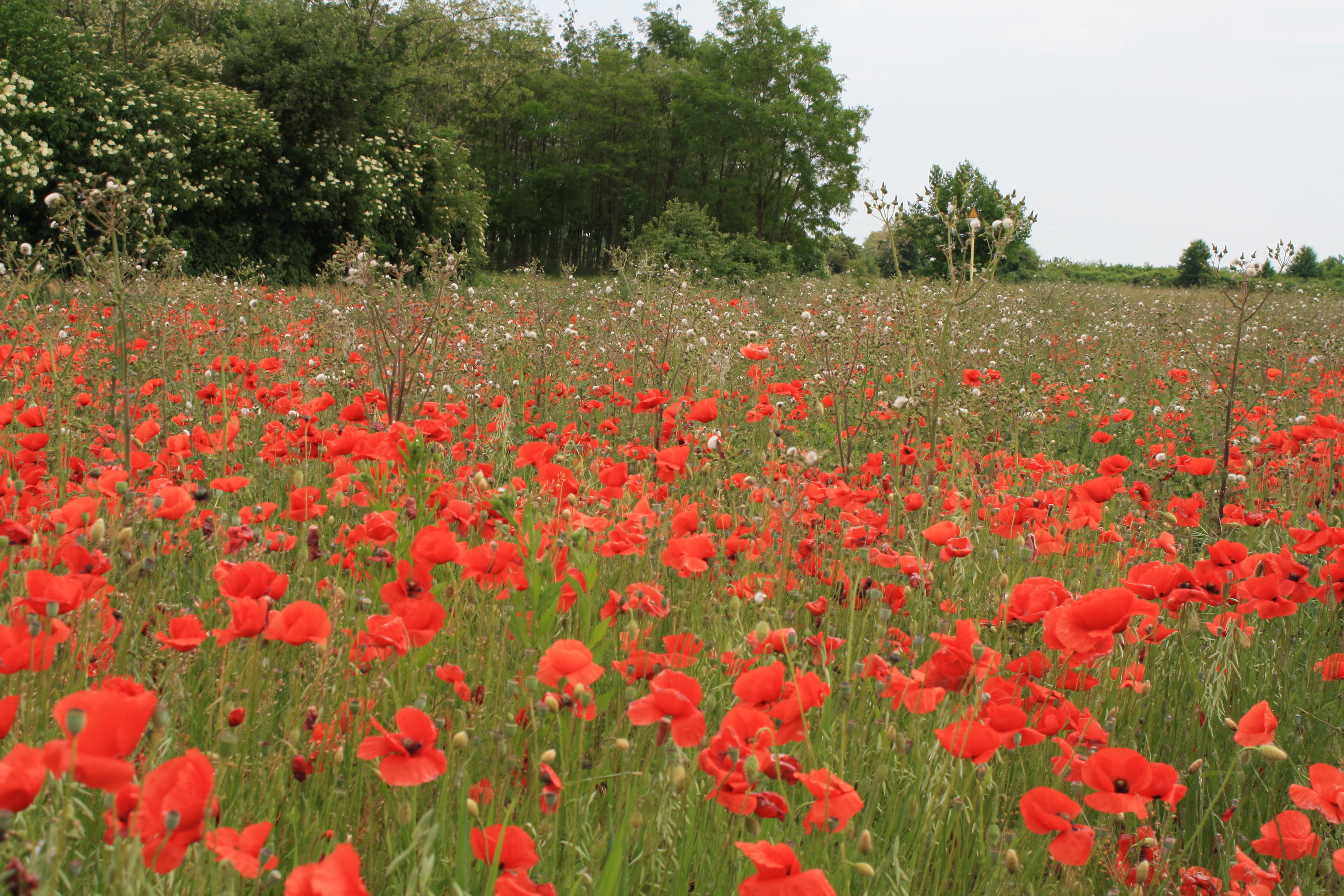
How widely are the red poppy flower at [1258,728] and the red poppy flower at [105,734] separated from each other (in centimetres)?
154

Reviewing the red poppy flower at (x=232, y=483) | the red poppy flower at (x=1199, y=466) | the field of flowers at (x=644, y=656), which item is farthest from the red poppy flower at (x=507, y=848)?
the red poppy flower at (x=1199, y=466)

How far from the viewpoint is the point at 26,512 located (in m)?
1.94

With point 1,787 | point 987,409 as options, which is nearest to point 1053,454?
point 987,409

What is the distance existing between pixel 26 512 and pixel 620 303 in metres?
7.79

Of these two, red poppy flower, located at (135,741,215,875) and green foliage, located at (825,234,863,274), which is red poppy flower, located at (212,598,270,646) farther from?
green foliage, located at (825,234,863,274)

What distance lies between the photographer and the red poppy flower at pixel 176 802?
863mm

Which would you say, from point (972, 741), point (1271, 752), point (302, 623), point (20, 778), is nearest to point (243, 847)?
point (20, 778)

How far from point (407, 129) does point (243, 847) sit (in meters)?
26.6

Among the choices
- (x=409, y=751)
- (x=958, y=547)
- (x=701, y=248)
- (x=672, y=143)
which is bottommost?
(x=409, y=751)

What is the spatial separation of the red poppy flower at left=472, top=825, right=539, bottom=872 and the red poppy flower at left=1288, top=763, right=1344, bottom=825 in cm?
114

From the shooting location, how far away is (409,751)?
1144 millimetres

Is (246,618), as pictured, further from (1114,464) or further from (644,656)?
(1114,464)

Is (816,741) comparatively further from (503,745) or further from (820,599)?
(503,745)

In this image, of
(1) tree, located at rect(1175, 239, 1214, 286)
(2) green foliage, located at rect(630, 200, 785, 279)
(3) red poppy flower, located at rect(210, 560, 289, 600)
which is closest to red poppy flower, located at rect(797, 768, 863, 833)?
(3) red poppy flower, located at rect(210, 560, 289, 600)
